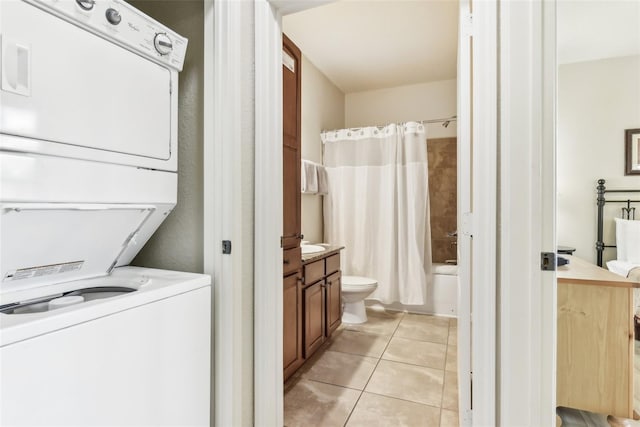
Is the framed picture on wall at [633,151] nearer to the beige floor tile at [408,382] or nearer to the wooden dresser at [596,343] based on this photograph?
the wooden dresser at [596,343]

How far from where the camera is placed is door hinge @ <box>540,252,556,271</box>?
1.00 meters

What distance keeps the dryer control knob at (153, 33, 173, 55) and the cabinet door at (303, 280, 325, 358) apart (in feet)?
5.12

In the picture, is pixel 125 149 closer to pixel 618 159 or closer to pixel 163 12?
pixel 163 12

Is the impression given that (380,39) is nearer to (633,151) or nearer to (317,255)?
(317,255)

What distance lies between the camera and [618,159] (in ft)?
10.3

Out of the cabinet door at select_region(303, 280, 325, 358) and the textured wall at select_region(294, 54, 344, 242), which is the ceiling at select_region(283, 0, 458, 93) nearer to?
the textured wall at select_region(294, 54, 344, 242)

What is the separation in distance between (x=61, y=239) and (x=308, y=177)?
235 centimetres

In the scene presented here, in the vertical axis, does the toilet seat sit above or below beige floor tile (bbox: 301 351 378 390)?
above

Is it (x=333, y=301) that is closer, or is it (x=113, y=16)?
(x=113, y=16)

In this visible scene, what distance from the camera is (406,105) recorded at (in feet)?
13.5

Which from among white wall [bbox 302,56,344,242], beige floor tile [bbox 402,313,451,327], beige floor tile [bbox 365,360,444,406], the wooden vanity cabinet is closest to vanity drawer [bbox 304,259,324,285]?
the wooden vanity cabinet

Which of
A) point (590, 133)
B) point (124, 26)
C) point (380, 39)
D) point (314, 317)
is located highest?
point (380, 39)

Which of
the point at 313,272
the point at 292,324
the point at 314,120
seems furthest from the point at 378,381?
the point at 314,120

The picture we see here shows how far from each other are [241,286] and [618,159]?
371 centimetres
